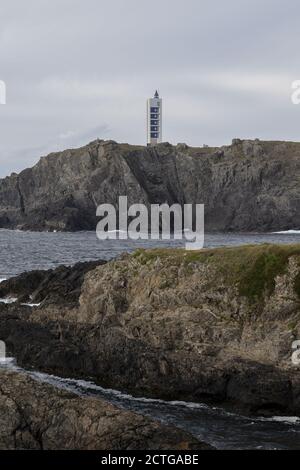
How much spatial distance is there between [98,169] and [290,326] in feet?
537

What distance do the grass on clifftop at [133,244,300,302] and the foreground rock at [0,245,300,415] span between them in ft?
0.18

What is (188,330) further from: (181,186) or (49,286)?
(181,186)

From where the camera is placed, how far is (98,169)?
7411 inches

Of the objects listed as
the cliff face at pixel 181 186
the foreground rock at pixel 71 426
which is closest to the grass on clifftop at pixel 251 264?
the foreground rock at pixel 71 426

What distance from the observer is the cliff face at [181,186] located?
175 m

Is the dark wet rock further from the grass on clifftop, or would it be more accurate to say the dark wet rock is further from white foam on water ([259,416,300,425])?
white foam on water ([259,416,300,425])

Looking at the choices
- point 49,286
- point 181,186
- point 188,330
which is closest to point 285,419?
point 188,330

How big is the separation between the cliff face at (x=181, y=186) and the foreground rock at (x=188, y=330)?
440ft

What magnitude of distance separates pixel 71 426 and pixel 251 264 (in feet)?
51.9

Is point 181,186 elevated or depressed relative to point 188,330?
elevated

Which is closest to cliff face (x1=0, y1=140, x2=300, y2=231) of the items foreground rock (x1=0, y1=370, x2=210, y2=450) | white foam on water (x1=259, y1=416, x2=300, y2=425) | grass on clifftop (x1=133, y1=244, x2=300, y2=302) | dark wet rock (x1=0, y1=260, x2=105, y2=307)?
dark wet rock (x1=0, y1=260, x2=105, y2=307)

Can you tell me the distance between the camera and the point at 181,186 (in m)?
196

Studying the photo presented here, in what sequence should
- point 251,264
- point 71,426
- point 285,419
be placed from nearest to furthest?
point 71,426 < point 285,419 < point 251,264
